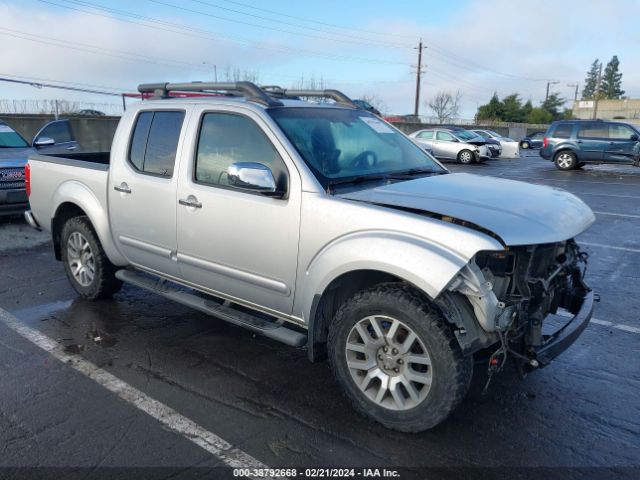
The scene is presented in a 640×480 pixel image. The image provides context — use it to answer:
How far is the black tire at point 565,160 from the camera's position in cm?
2058

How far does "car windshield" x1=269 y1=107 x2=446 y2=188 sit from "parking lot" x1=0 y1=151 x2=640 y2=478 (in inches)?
60.0

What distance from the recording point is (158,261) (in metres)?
4.49

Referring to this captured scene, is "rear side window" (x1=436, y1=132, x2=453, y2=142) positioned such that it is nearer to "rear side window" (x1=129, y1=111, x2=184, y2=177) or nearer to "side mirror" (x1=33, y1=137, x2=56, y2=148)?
"side mirror" (x1=33, y1=137, x2=56, y2=148)

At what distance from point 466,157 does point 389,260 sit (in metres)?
22.1

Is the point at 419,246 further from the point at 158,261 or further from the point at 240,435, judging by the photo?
the point at 158,261

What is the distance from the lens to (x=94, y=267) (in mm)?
5230

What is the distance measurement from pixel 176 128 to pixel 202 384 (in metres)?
2.04

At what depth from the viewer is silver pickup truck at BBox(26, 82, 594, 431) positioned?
293 centimetres

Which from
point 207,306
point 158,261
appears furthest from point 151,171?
point 207,306

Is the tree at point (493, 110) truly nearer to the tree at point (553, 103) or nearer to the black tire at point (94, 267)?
the tree at point (553, 103)

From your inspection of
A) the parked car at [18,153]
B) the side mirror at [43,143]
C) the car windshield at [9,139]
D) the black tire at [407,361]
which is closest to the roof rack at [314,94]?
the black tire at [407,361]

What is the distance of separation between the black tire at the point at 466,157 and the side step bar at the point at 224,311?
68.7ft

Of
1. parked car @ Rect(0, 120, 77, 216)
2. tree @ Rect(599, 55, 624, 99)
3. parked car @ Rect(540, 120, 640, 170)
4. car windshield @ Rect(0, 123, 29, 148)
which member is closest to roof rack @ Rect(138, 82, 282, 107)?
parked car @ Rect(0, 120, 77, 216)

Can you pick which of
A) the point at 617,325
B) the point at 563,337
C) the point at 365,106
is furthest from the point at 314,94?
the point at 617,325
